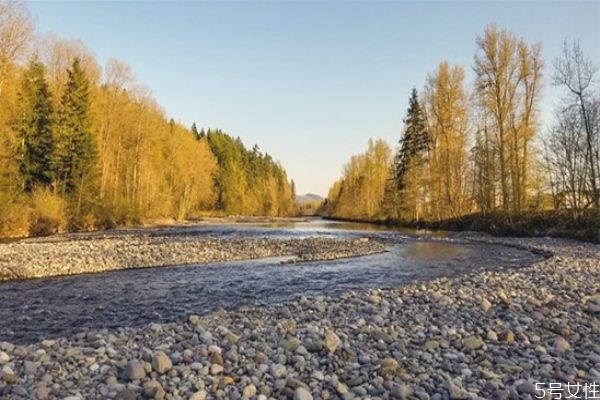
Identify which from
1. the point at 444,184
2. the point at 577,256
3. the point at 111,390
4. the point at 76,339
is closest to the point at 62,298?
the point at 76,339

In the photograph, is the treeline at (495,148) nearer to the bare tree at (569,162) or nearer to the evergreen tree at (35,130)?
the bare tree at (569,162)

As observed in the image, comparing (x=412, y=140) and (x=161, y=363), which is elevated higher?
(x=412, y=140)

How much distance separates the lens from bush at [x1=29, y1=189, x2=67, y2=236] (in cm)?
2611

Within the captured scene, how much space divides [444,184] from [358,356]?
34.8 metres

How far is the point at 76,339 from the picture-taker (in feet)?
19.9

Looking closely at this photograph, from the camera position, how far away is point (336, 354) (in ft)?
17.4

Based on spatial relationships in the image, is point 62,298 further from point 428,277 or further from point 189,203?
point 189,203

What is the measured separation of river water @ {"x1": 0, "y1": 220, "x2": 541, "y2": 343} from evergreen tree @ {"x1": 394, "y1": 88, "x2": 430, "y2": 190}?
25484 millimetres

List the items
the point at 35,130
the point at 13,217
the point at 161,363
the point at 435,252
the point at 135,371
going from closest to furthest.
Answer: the point at 135,371 < the point at 161,363 < the point at 435,252 < the point at 13,217 < the point at 35,130

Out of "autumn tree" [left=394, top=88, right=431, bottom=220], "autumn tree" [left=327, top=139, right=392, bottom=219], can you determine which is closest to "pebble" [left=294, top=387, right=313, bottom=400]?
"autumn tree" [left=394, top=88, right=431, bottom=220]

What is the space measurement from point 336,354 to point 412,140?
39659mm

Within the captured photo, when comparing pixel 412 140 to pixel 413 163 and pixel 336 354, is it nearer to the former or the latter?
pixel 413 163

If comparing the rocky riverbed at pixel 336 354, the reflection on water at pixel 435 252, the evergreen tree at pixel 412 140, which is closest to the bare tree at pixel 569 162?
the reflection on water at pixel 435 252

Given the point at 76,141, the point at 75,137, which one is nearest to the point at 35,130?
the point at 75,137
